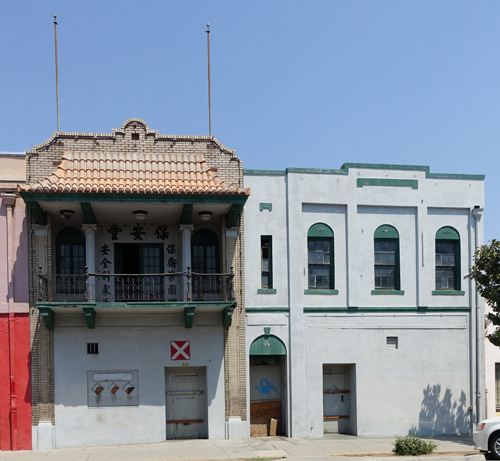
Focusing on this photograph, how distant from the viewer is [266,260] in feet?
69.7

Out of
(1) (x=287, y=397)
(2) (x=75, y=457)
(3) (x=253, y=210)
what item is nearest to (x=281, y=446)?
(1) (x=287, y=397)

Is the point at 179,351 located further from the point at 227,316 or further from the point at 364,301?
the point at 364,301

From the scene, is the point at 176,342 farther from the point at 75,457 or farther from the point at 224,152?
the point at 224,152

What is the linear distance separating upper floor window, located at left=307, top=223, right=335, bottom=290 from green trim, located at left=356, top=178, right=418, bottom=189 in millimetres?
1863

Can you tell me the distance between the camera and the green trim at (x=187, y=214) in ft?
63.3

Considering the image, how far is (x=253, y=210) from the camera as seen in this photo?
21.0 metres

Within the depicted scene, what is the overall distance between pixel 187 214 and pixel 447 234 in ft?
28.7

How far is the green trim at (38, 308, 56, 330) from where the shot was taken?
18719 millimetres

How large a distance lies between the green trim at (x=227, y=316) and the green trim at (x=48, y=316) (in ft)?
16.0

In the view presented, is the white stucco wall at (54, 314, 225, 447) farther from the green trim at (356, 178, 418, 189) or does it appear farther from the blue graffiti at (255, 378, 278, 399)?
the green trim at (356, 178, 418, 189)

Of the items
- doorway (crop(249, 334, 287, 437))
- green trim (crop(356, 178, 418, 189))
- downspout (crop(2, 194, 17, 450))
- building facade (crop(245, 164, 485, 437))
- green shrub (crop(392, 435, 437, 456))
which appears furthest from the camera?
green trim (crop(356, 178, 418, 189))

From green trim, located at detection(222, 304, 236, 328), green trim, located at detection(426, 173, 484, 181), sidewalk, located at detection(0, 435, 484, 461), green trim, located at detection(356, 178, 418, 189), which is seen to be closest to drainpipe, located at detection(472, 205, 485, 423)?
green trim, located at detection(426, 173, 484, 181)

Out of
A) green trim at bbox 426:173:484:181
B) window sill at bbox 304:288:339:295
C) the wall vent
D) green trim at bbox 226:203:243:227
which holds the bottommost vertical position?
Result: the wall vent

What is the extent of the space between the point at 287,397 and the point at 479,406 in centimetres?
636
